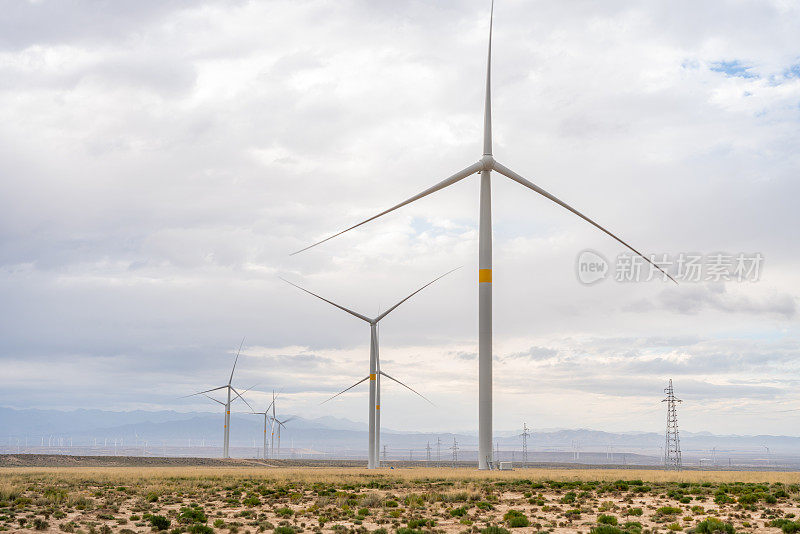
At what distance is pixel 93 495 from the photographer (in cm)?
4591

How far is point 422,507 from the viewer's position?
121 feet

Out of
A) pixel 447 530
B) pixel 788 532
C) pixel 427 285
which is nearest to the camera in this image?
pixel 788 532

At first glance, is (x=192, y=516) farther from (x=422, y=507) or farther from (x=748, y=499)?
(x=748, y=499)

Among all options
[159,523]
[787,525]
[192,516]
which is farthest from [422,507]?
Answer: [787,525]

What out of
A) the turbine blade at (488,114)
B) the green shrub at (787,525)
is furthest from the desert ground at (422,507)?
the turbine blade at (488,114)

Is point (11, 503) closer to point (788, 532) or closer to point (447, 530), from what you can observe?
point (447, 530)

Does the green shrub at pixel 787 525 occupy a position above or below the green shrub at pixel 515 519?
above

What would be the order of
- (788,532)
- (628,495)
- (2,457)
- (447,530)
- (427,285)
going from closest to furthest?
1. (788,532)
2. (447,530)
3. (628,495)
4. (427,285)
5. (2,457)

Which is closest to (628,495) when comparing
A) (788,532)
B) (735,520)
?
(735,520)

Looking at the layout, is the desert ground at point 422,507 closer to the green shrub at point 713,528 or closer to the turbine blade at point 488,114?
the green shrub at point 713,528

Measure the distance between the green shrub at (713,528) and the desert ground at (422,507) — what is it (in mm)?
60

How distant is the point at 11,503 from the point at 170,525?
40.2ft

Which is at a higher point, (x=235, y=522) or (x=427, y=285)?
(x=427, y=285)

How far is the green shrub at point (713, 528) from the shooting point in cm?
2838
